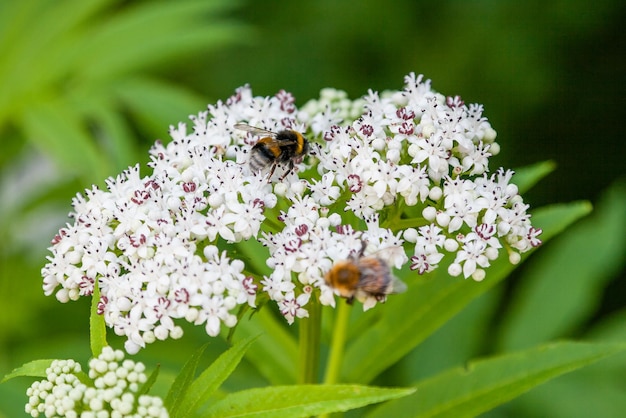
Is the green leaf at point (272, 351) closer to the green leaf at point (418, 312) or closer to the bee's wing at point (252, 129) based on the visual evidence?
the green leaf at point (418, 312)

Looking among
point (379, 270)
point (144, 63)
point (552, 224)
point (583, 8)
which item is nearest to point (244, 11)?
point (144, 63)

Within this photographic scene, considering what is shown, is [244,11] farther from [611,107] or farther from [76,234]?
[76,234]

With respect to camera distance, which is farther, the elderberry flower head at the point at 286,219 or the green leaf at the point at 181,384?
the elderberry flower head at the point at 286,219

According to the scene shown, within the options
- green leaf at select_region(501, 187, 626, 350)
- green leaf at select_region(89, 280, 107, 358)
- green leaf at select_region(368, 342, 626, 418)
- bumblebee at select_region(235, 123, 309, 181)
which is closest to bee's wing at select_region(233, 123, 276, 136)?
bumblebee at select_region(235, 123, 309, 181)

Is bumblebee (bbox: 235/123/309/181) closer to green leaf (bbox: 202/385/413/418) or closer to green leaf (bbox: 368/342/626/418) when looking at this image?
green leaf (bbox: 202/385/413/418)

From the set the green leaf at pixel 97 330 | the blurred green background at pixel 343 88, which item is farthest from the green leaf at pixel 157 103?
the green leaf at pixel 97 330
